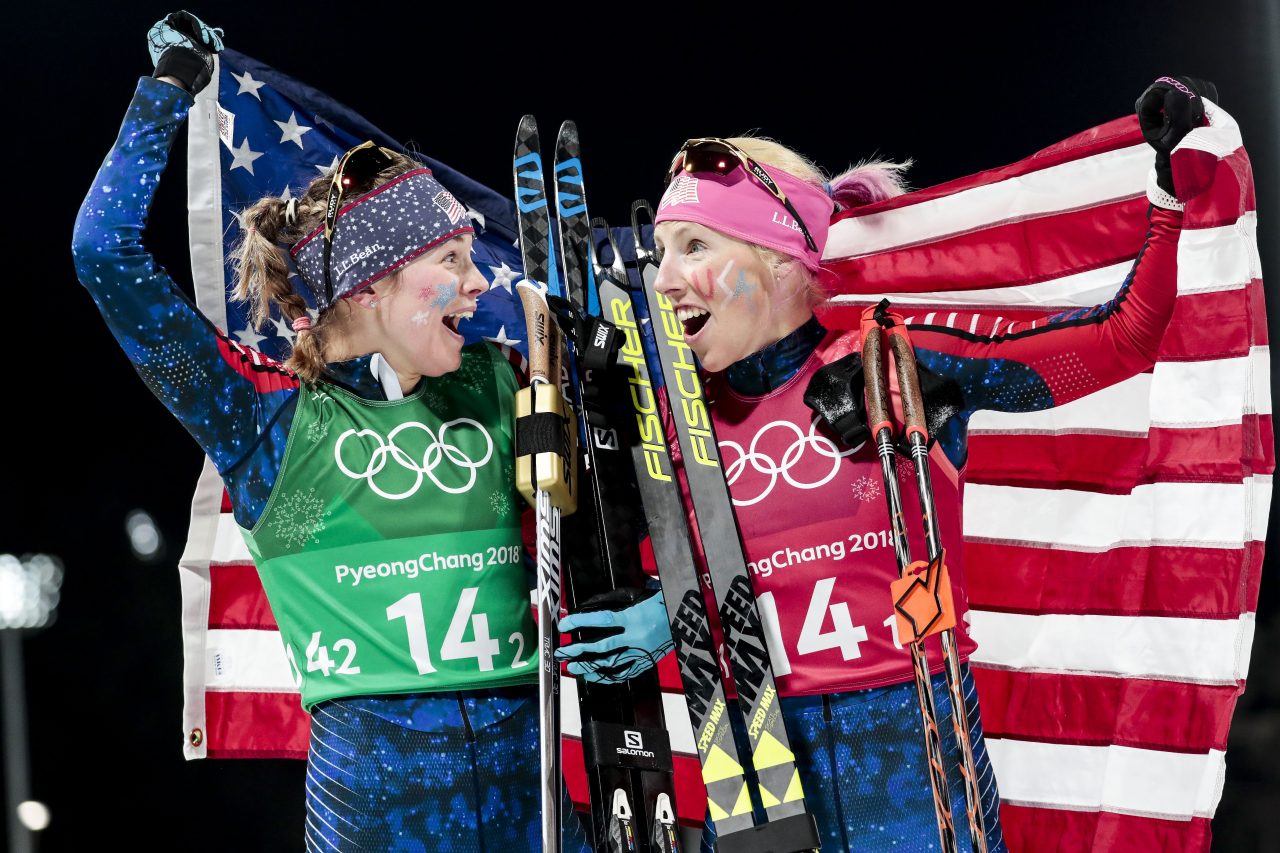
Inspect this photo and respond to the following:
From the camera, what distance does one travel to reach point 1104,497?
2.58 meters

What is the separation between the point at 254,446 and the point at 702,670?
0.85 m

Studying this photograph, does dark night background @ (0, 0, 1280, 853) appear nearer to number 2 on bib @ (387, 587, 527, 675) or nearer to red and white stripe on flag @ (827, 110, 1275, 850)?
red and white stripe on flag @ (827, 110, 1275, 850)

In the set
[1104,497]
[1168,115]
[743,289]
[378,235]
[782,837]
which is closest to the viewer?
[1168,115]

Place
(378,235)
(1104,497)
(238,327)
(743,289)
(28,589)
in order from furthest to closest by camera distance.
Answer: (28,589), (238,327), (1104,497), (378,235), (743,289)

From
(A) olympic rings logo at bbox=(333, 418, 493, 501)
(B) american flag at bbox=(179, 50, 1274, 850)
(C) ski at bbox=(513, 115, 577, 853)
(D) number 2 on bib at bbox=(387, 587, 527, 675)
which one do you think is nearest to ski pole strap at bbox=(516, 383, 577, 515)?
(C) ski at bbox=(513, 115, 577, 853)

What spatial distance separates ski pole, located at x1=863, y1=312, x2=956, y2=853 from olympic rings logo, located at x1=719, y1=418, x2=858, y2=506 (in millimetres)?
92

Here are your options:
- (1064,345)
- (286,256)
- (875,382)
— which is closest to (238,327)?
(286,256)

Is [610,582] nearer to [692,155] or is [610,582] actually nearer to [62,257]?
[692,155]

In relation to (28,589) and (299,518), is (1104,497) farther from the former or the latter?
(28,589)

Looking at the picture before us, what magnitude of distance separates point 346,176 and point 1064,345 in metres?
1.26

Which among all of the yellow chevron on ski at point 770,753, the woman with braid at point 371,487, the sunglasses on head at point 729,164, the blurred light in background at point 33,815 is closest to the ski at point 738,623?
the yellow chevron on ski at point 770,753

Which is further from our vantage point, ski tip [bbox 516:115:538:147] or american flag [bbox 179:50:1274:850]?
ski tip [bbox 516:115:538:147]

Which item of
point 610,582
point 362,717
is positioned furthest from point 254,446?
point 610,582

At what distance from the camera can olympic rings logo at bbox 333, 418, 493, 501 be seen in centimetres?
221
